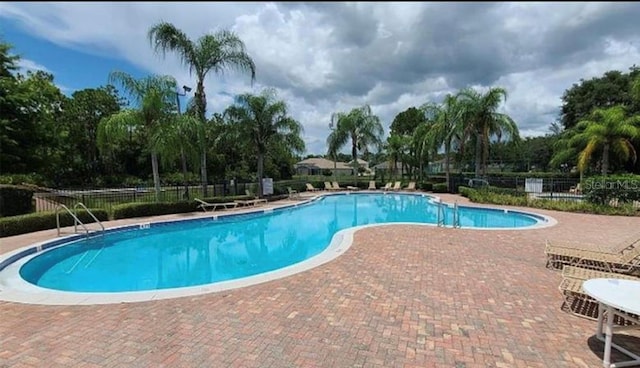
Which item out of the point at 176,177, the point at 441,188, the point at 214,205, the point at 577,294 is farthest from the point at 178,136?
the point at 441,188

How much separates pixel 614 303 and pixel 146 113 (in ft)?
51.6

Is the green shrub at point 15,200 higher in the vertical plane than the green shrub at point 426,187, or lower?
higher

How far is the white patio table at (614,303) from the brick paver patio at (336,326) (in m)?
0.14

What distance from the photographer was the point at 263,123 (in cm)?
2058

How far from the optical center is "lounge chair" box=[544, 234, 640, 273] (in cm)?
619

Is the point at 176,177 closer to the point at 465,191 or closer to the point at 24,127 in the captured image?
the point at 24,127

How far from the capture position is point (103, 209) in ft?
42.0

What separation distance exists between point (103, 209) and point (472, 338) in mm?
13294

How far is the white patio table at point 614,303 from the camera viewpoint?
3.19 m

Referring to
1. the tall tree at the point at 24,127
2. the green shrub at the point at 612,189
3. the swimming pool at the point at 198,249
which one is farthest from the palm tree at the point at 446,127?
the tall tree at the point at 24,127

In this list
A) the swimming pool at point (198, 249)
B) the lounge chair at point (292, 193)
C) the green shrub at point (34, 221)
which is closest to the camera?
the swimming pool at point (198, 249)

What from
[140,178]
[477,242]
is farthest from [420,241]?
[140,178]

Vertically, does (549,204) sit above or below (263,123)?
below

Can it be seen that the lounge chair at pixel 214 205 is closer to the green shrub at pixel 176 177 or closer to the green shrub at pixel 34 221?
the green shrub at pixel 34 221
